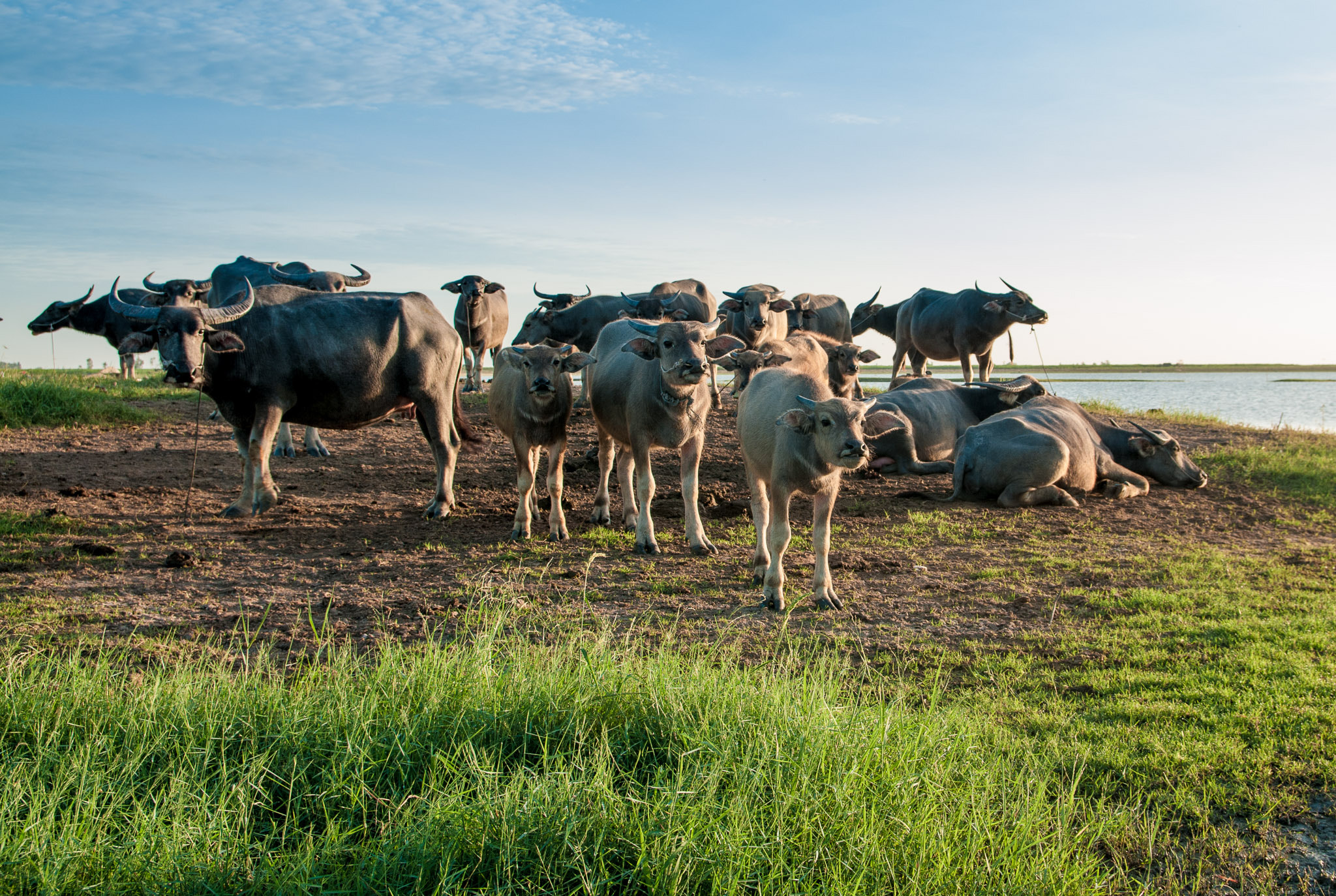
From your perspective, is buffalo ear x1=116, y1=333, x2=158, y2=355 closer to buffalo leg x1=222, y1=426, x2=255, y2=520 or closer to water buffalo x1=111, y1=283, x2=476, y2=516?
water buffalo x1=111, y1=283, x2=476, y2=516

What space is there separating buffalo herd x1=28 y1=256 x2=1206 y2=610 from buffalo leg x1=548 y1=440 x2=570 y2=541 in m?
0.02

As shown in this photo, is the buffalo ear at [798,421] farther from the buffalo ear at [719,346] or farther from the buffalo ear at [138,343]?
the buffalo ear at [138,343]

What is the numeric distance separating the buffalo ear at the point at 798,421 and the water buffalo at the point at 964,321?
1286cm

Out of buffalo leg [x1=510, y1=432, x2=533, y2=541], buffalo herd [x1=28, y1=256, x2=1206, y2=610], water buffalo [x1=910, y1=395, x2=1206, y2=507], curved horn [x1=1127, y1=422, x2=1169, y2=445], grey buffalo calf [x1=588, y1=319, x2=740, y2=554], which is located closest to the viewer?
buffalo herd [x1=28, y1=256, x2=1206, y2=610]

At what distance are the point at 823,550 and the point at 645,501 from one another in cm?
199

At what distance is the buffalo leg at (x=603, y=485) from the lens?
917 centimetres

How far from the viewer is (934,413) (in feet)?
41.7

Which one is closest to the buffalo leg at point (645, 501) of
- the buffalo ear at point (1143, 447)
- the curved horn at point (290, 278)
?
the buffalo ear at point (1143, 447)

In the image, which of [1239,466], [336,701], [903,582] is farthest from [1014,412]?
[336,701]

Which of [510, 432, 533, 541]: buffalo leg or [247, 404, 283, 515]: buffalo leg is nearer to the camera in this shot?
[510, 432, 533, 541]: buffalo leg

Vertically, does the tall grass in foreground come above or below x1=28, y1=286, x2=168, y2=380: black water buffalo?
below

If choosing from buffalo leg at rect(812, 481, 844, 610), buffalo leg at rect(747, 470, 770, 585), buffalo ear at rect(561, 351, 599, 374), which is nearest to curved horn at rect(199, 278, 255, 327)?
buffalo ear at rect(561, 351, 599, 374)

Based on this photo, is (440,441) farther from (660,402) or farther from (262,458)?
(660,402)

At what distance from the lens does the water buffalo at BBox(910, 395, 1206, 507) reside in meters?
10.4
